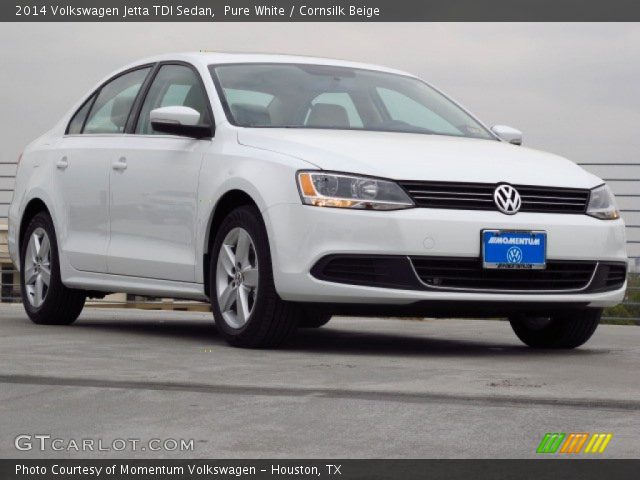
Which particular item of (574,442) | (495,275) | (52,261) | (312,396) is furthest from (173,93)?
(574,442)

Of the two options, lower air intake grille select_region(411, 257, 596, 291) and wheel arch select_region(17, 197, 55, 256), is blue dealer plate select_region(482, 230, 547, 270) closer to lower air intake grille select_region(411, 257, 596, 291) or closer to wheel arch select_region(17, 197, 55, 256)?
lower air intake grille select_region(411, 257, 596, 291)

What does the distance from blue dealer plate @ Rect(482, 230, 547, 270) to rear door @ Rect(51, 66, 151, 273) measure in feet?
9.00

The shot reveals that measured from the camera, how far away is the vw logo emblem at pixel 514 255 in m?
7.47

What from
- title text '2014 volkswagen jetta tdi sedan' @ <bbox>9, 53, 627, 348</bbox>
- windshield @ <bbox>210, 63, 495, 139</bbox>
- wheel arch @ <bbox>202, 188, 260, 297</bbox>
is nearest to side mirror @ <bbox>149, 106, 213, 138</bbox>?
title text '2014 volkswagen jetta tdi sedan' @ <bbox>9, 53, 627, 348</bbox>

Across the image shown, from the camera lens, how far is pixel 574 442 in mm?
4637

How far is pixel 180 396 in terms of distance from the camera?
5562 millimetres

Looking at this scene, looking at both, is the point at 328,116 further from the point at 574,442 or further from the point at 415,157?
the point at 574,442

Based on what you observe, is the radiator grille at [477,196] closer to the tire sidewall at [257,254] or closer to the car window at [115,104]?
the tire sidewall at [257,254]

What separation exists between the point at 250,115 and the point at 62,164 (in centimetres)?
197

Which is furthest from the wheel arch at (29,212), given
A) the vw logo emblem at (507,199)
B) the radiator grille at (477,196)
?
the vw logo emblem at (507,199)

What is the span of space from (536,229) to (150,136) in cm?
254

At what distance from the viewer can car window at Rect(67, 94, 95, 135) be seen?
396 inches
